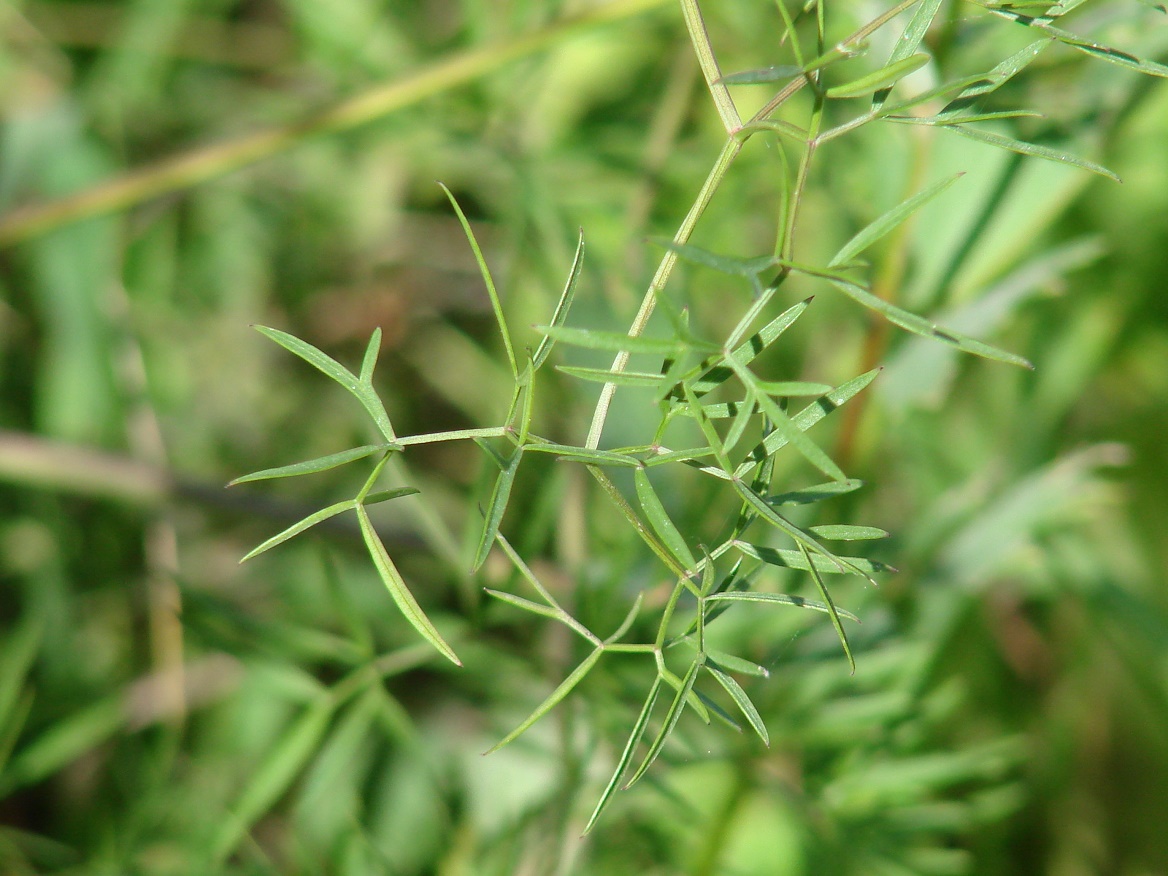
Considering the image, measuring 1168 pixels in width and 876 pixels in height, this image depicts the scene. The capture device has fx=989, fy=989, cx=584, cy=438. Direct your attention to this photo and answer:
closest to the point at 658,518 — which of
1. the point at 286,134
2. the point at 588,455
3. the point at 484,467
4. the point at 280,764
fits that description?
the point at 588,455

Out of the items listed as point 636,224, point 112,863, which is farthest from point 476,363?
point 112,863

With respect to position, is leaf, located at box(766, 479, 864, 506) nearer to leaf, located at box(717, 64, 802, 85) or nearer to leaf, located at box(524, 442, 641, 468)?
leaf, located at box(524, 442, 641, 468)

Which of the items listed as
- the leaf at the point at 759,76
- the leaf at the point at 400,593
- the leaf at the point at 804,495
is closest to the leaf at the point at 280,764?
the leaf at the point at 400,593

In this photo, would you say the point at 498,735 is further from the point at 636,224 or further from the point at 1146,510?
the point at 1146,510

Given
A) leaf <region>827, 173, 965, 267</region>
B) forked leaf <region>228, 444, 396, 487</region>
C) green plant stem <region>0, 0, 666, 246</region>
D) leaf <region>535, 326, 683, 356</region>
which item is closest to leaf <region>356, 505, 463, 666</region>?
forked leaf <region>228, 444, 396, 487</region>

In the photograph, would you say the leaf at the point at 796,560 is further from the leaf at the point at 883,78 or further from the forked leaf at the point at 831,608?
the leaf at the point at 883,78

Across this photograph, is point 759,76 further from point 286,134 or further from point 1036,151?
point 286,134
